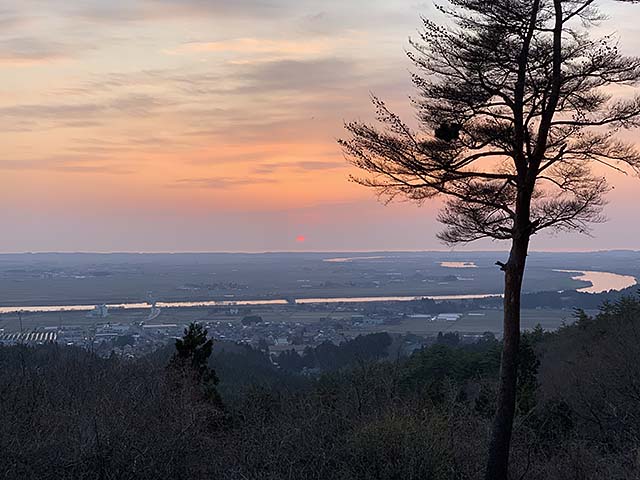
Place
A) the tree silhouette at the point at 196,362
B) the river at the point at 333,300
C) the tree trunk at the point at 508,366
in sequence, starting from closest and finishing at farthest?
the tree trunk at the point at 508,366 → the tree silhouette at the point at 196,362 → the river at the point at 333,300

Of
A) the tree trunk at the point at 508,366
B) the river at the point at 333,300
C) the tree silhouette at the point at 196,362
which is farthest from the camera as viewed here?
the river at the point at 333,300

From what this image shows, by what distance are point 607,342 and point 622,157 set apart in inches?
677

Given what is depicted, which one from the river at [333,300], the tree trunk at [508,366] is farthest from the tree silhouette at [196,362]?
the river at [333,300]

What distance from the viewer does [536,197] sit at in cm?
975

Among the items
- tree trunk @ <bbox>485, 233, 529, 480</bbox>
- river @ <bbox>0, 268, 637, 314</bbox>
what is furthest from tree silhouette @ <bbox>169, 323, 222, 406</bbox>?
river @ <bbox>0, 268, 637, 314</bbox>

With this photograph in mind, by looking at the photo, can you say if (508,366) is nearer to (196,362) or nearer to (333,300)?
(196,362)

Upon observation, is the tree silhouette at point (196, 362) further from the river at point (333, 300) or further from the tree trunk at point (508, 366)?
the river at point (333, 300)

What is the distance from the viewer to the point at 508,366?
30.5 feet

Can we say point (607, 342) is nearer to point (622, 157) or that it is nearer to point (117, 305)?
point (622, 157)

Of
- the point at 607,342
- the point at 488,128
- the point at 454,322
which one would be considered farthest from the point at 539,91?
the point at 454,322

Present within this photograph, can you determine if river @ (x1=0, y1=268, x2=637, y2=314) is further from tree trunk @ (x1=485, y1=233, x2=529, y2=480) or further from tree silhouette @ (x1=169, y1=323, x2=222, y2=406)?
tree trunk @ (x1=485, y1=233, x2=529, y2=480)

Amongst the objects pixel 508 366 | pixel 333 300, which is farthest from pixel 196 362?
pixel 333 300

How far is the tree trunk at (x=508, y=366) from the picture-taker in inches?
355

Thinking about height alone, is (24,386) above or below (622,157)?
below
